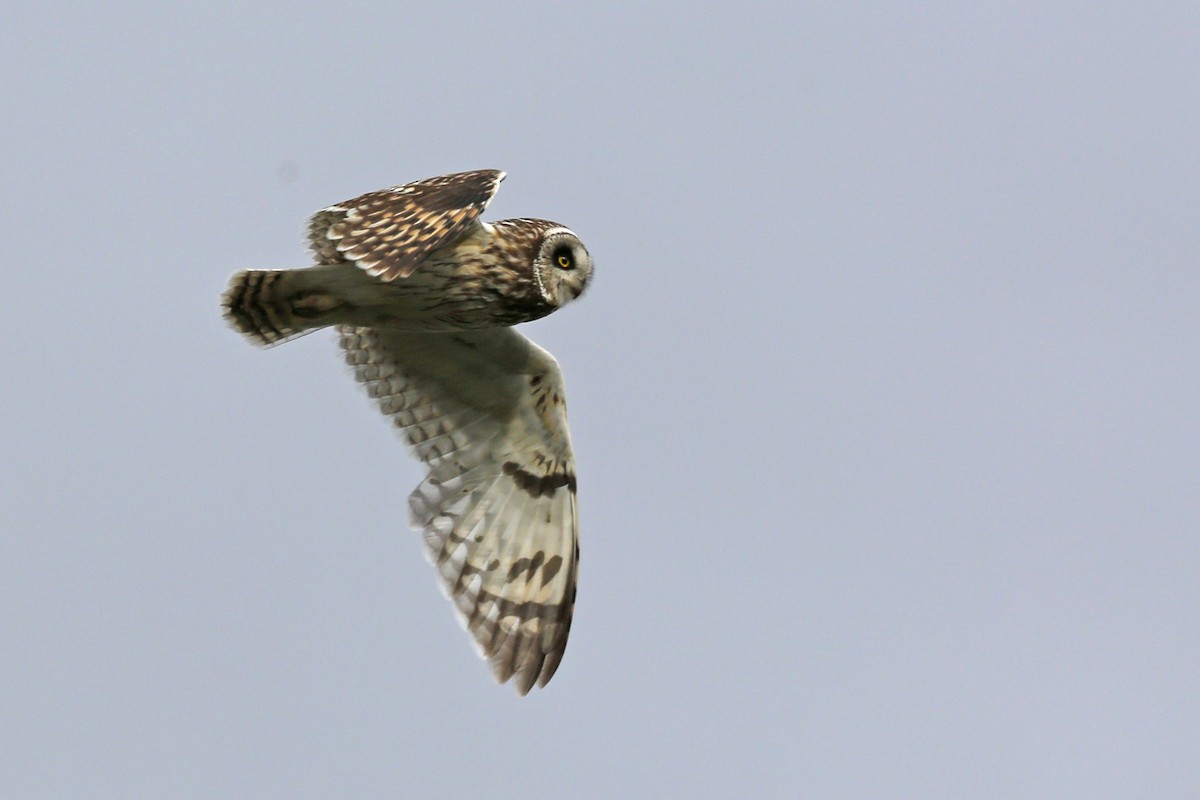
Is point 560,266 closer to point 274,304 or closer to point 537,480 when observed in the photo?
point 274,304

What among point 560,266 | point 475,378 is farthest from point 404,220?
point 475,378

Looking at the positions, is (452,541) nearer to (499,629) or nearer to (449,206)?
(499,629)

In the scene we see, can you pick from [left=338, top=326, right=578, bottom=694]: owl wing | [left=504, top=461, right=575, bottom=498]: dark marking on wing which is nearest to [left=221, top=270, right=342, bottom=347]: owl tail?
[left=338, top=326, right=578, bottom=694]: owl wing

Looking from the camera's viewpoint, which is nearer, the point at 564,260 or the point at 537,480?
the point at 564,260

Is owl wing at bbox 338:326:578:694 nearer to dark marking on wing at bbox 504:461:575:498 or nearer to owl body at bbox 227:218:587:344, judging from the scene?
dark marking on wing at bbox 504:461:575:498

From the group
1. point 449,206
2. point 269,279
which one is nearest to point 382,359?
point 269,279

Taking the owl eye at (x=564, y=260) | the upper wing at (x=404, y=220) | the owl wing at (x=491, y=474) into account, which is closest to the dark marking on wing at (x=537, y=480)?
the owl wing at (x=491, y=474)

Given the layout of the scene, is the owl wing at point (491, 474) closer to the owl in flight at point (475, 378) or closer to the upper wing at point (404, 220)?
the owl in flight at point (475, 378)
